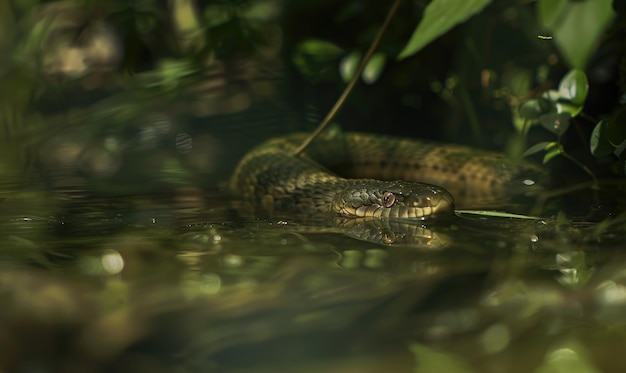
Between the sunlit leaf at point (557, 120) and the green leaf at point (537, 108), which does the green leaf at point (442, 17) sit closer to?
the sunlit leaf at point (557, 120)

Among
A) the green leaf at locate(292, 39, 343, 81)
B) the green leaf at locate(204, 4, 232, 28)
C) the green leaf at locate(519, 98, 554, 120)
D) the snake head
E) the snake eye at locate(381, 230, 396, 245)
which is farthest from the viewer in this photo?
the green leaf at locate(204, 4, 232, 28)

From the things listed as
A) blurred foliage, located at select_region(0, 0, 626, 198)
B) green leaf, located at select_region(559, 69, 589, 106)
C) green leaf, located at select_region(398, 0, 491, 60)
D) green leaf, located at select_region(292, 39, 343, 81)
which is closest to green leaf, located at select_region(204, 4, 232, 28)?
blurred foliage, located at select_region(0, 0, 626, 198)

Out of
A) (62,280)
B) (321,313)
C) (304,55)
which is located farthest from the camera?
(304,55)

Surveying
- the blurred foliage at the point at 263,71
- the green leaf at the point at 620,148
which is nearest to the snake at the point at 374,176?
the blurred foliage at the point at 263,71

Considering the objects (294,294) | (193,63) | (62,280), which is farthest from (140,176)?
(294,294)

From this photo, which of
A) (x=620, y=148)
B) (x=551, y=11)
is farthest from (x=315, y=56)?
(x=551, y=11)

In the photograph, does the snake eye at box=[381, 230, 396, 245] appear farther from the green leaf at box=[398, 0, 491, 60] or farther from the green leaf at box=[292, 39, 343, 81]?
the green leaf at box=[292, 39, 343, 81]

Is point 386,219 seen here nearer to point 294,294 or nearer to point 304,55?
point 294,294
